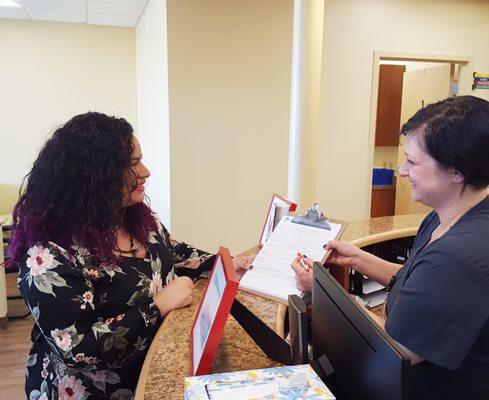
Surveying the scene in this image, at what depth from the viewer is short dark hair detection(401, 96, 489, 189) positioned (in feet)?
3.30

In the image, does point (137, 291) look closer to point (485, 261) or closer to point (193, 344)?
point (193, 344)

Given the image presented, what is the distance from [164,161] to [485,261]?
3056 millimetres

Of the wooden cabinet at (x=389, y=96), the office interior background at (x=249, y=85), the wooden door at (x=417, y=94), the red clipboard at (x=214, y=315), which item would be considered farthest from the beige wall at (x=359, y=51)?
the red clipboard at (x=214, y=315)

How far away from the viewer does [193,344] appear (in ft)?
3.47

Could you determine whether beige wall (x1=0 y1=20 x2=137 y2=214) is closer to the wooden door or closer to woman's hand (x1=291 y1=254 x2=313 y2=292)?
the wooden door

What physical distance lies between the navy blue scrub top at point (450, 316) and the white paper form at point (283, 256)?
47 cm

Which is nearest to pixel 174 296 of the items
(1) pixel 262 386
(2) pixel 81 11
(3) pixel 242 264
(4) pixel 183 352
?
(4) pixel 183 352

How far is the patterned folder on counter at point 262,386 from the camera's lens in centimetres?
71

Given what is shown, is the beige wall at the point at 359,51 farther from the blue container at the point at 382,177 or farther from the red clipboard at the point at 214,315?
the red clipboard at the point at 214,315

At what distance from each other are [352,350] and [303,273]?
2.01 ft

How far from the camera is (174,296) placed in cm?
128

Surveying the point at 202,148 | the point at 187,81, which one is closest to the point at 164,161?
the point at 202,148

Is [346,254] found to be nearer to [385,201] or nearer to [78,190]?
[78,190]

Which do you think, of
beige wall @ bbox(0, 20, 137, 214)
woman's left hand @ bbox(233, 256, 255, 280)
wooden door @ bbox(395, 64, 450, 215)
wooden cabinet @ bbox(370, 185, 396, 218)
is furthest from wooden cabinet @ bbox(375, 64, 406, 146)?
→ woman's left hand @ bbox(233, 256, 255, 280)
